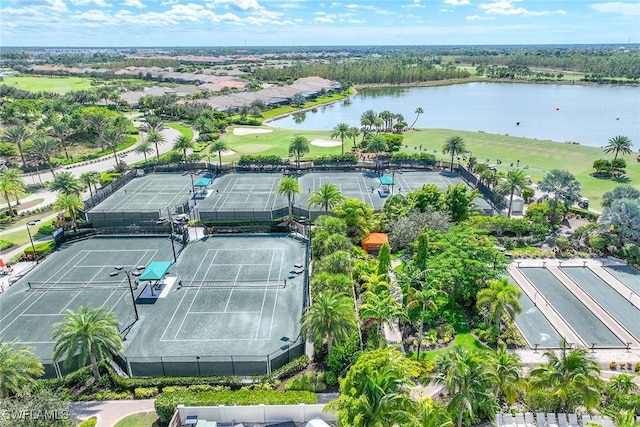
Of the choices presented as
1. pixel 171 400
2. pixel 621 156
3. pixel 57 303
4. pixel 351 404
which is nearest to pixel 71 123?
pixel 57 303

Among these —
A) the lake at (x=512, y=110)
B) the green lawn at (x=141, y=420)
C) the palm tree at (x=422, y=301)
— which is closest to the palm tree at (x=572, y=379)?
the palm tree at (x=422, y=301)

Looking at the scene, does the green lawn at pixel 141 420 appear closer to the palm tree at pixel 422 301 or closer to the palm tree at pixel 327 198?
the palm tree at pixel 422 301

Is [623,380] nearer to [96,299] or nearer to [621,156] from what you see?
[96,299]


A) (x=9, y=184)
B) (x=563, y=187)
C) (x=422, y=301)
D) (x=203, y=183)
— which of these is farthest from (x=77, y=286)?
(x=563, y=187)

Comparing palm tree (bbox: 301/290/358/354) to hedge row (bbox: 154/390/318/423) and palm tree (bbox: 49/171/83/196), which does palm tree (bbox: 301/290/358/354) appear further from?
palm tree (bbox: 49/171/83/196)

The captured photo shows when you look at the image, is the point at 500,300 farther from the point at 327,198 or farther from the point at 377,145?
the point at 377,145

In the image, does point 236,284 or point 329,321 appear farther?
point 236,284
